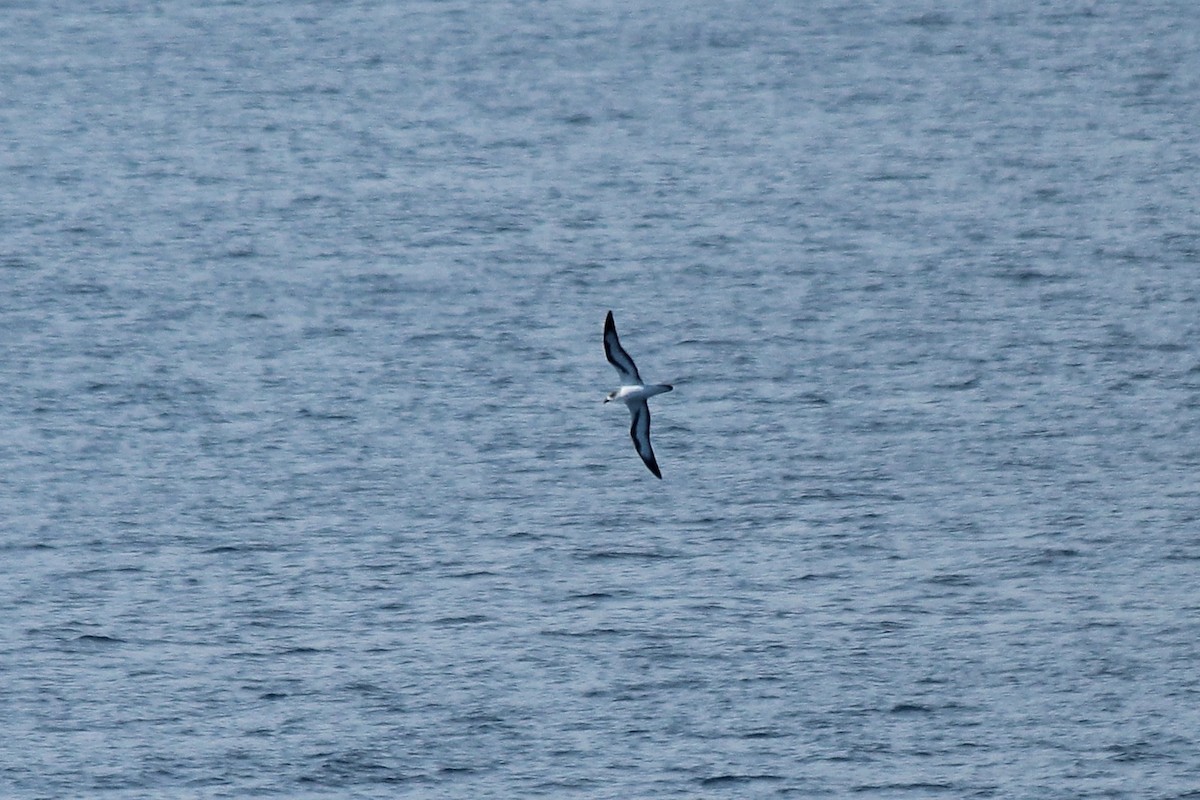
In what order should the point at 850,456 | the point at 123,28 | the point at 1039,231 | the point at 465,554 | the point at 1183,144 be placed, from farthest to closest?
the point at 123,28, the point at 1183,144, the point at 1039,231, the point at 850,456, the point at 465,554

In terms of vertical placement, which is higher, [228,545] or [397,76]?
[397,76]

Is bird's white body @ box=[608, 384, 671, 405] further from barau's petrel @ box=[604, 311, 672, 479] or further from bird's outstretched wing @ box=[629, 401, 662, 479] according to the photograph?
bird's outstretched wing @ box=[629, 401, 662, 479]

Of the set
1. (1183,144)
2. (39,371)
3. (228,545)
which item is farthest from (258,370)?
(1183,144)

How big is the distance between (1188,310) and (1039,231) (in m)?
10.3

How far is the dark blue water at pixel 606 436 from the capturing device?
46188 mm

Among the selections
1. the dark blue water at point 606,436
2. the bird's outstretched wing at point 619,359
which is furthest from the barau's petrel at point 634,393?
the dark blue water at point 606,436

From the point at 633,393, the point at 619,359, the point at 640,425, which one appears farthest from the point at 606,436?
the point at 633,393

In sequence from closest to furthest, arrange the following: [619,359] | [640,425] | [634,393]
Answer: [634,393] < [619,359] < [640,425]

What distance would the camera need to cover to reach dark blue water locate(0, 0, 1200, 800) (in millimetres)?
46188

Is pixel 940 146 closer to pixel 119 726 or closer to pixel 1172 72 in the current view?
pixel 1172 72

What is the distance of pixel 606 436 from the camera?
61.1 m

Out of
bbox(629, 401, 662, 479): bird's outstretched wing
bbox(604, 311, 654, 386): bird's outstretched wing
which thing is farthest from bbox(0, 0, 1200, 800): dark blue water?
bbox(604, 311, 654, 386): bird's outstretched wing

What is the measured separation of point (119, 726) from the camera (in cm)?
4650

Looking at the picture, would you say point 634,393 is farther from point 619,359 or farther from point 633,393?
point 619,359
